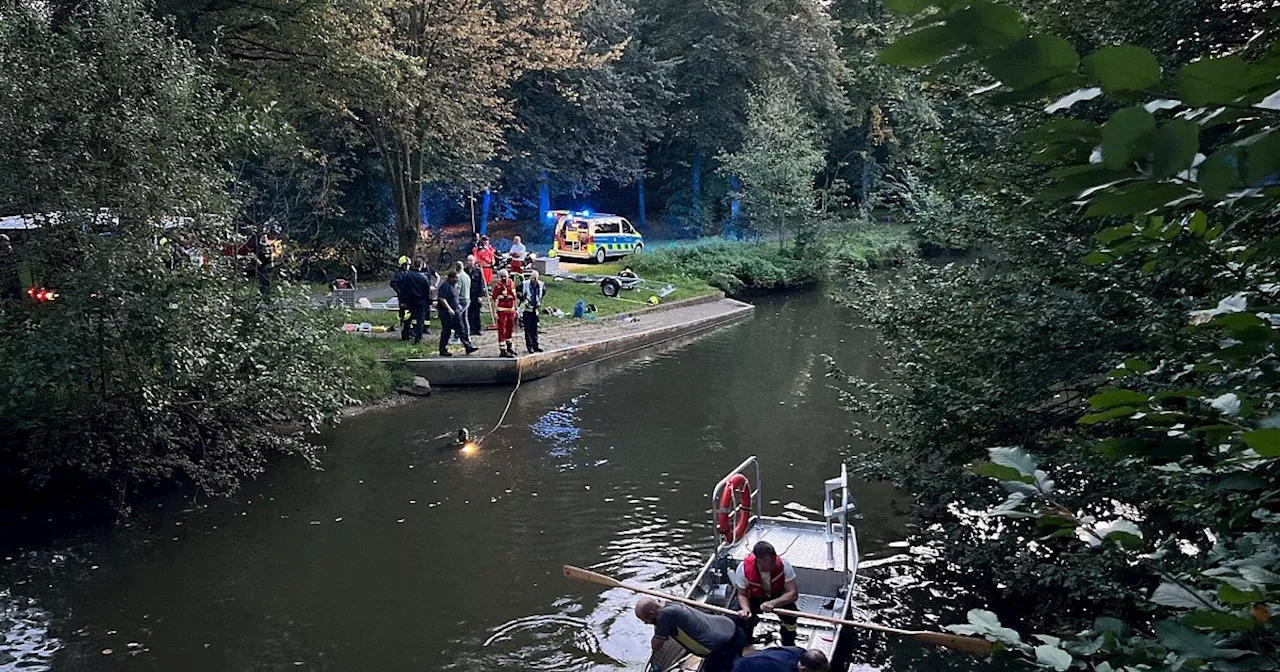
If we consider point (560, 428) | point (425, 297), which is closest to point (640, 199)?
point (425, 297)

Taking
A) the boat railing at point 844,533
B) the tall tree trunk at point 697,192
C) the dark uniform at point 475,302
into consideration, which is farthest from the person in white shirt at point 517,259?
the tall tree trunk at point 697,192

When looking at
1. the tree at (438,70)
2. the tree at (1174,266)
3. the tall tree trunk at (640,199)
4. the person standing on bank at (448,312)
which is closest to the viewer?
the tree at (1174,266)

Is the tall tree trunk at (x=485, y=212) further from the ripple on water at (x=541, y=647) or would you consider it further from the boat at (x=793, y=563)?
the ripple on water at (x=541, y=647)

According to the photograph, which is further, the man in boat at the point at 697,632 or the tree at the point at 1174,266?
the man in boat at the point at 697,632

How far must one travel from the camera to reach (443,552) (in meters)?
11.9

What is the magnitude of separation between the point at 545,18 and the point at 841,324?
1187 cm

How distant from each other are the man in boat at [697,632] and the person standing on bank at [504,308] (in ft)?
39.5

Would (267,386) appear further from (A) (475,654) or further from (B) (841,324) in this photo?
(B) (841,324)

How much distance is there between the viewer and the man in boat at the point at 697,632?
25.9ft

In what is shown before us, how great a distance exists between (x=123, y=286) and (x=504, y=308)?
28.4 ft

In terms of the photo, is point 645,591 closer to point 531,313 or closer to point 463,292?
point 531,313

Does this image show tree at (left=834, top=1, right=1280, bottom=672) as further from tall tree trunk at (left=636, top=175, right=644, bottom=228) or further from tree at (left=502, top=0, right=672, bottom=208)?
tall tree trunk at (left=636, top=175, right=644, bottom=228)

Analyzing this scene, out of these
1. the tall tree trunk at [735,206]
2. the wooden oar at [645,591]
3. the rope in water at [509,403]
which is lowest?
the wooden oar at [645,591]

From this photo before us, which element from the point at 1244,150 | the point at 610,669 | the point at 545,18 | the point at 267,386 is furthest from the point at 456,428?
the point at 1244,150
